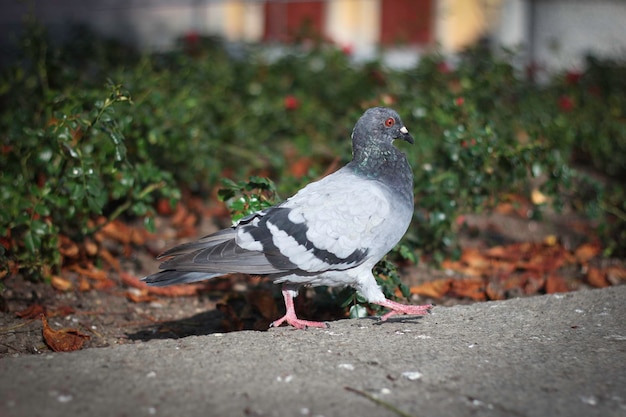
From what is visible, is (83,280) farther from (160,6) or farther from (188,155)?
(160,6)

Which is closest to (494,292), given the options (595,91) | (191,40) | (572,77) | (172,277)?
(172,277)

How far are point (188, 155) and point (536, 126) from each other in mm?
2711

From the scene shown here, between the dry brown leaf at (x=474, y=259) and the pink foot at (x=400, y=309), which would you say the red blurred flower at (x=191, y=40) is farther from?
the pink foot at (x=400, y=309)

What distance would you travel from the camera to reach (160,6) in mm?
11703

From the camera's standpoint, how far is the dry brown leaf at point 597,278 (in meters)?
4.75

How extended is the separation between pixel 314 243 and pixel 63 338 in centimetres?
122

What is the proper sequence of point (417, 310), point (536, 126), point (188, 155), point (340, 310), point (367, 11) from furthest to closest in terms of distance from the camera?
1. point (367, 11)
2. point (536, 126)
3. point (188, 155)
4. point (340, 310)
5. point (417, 310)

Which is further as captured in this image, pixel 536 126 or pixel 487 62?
pixel 487 62

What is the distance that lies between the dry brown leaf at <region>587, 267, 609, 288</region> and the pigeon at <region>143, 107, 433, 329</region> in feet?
5.65

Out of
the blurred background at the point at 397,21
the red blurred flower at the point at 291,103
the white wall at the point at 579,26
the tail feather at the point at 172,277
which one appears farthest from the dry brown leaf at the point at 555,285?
the white wall at the point at 579,26

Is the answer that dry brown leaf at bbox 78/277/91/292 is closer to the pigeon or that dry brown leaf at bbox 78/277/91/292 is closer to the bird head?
the pigeon

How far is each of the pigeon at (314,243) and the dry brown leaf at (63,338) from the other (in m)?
0.54

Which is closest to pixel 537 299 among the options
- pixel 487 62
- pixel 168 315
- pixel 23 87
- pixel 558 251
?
pixel 558 251

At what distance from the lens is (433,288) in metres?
4.45
